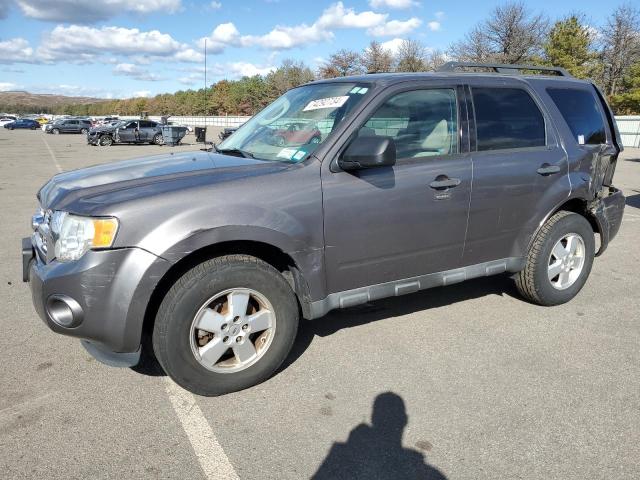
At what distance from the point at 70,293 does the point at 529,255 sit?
3399 millimetres

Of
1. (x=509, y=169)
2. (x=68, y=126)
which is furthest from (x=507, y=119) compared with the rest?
(x=68, y=126)

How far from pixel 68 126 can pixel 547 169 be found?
49.5 meters

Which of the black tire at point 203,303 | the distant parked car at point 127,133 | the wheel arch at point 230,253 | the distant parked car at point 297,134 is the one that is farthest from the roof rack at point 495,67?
the distant parked car at point 127,133

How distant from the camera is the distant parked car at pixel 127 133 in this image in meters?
30.0

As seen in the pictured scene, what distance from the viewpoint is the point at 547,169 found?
13.3ft

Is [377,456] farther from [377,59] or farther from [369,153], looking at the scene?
[377,59]

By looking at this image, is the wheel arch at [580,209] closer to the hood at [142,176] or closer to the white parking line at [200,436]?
the hood at [142,176]

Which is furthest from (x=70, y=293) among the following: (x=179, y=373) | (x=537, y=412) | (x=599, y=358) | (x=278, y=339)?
(x=599, y=358)

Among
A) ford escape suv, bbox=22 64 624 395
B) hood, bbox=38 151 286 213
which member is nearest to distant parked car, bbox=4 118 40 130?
ford escape suv, bbox=22 64 624 395

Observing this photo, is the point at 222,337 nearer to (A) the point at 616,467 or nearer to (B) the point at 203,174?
(B) the point at 203,174

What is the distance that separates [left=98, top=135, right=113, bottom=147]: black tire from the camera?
3008 centimetres

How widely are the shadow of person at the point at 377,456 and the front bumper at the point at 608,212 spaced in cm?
285

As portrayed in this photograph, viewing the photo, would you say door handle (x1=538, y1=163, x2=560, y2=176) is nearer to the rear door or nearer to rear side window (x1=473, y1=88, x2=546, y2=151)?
the rear door

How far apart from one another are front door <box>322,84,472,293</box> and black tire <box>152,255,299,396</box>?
387 mm
